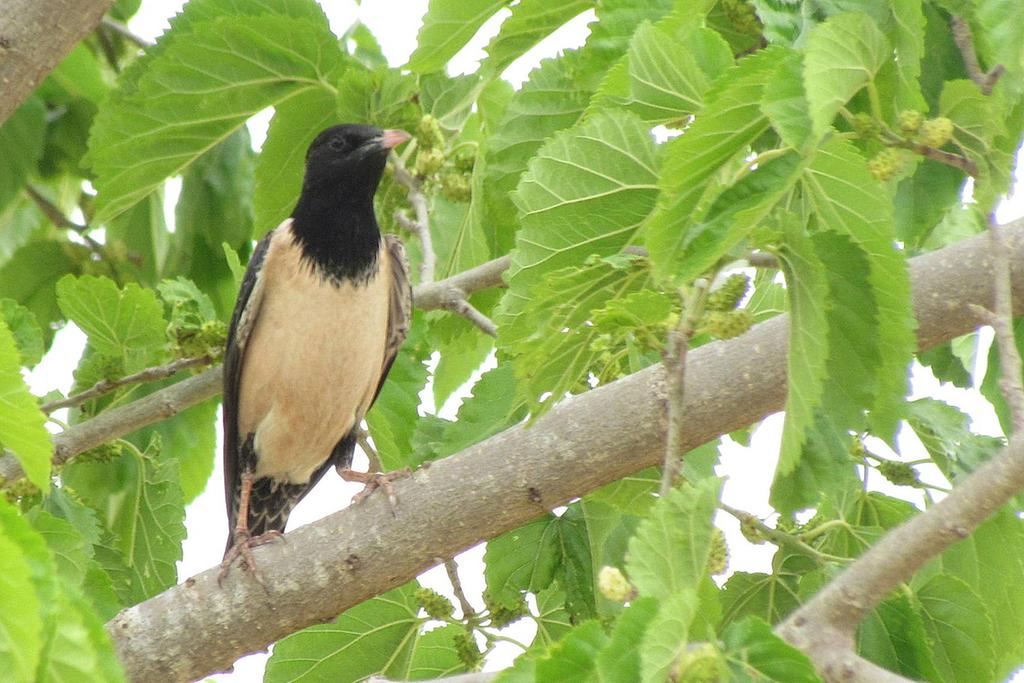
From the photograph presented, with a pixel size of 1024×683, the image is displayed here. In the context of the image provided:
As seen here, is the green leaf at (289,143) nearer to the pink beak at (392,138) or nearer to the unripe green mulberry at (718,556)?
the pink beak at (392,138)

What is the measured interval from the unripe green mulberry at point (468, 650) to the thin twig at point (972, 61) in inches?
80.3

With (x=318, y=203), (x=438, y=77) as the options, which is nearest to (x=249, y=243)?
(x=318, y=203)

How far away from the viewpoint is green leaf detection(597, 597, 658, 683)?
1912mm

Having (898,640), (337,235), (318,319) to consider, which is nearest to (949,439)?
(898,640)

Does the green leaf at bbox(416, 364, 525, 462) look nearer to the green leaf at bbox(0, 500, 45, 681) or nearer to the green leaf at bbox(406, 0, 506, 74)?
the green leaf at bbox(406, 0, 506, 74)

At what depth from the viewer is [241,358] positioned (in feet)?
16.5

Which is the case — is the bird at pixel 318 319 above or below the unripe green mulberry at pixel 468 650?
above

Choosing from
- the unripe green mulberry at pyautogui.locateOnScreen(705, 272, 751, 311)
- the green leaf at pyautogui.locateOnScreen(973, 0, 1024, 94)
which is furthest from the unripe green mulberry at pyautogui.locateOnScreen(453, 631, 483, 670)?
the green leaf at pyautogui.locateOnScreen(973, 0, 1024, 94)

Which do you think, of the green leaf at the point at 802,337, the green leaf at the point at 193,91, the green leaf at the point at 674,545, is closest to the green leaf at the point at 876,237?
the green leaf at the point at 802,337

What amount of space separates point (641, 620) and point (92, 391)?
8.82 ft

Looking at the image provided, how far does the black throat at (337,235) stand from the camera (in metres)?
5.14

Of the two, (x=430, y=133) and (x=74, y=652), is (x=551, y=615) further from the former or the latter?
(x=74, y=652)

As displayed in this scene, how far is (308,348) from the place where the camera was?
5.08 metres

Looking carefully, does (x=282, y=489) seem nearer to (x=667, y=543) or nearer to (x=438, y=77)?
(x=438, y=77)
